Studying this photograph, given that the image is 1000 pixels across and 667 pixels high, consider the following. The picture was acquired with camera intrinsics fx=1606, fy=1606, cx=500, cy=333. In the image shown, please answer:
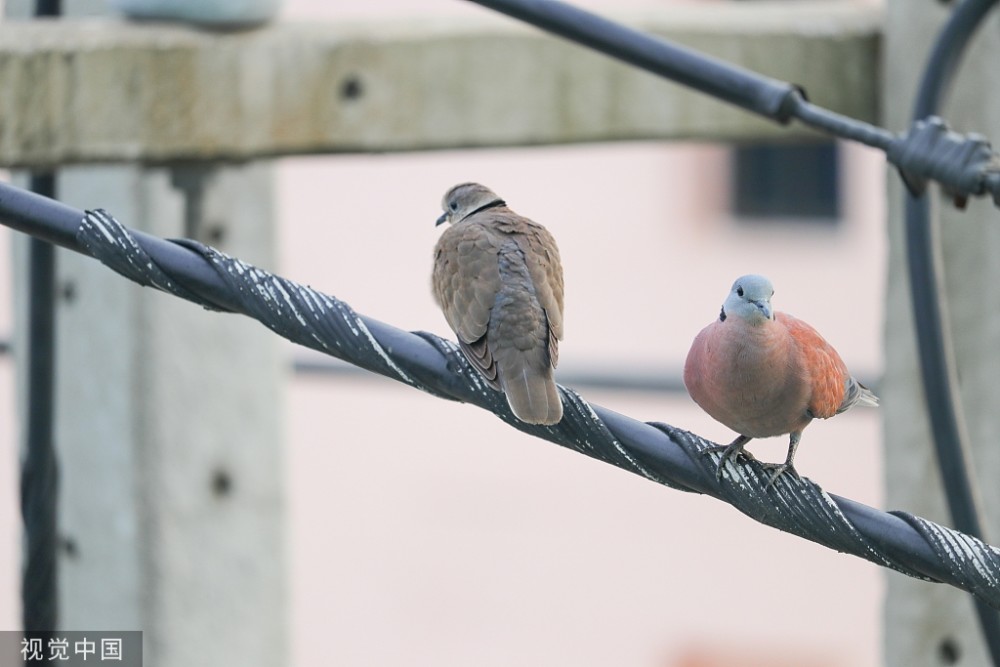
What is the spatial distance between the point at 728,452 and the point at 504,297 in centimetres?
45

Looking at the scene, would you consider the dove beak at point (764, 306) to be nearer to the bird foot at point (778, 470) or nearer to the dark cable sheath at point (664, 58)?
the bird foot at point (778, 470)

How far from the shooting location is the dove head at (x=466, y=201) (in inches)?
92.7

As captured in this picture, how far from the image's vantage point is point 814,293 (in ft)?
24.8

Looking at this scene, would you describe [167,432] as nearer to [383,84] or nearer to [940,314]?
[383,84]

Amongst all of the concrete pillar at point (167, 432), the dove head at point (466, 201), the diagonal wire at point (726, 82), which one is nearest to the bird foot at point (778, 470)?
the diagonal wire at point (726, 82)

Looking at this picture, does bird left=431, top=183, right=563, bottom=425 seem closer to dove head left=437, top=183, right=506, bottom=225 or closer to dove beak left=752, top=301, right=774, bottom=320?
dove head left=437, top=183, right=506, bottom=225

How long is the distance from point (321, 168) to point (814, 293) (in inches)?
93.9

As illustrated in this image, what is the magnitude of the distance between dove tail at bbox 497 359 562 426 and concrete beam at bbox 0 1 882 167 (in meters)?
1.13

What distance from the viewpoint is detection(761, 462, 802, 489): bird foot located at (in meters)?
1.59

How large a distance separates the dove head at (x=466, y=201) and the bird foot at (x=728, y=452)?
0.66 meters

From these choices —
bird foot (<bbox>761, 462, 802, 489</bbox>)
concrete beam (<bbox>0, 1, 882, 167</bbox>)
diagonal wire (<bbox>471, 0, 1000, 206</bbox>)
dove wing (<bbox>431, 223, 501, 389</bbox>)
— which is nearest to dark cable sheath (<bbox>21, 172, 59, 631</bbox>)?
concrete beam (<bbox>0, 1, 882, 167</bbox>)

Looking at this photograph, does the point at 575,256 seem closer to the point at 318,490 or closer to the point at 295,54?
the point at 318,490

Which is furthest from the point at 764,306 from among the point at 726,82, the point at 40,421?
the point at 40,421

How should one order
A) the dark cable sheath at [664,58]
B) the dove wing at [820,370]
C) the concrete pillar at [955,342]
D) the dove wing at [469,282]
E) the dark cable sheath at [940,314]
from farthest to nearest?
1. the concrete pillar at [955,342]
2. the dark cable sheath at [940,314]
3. the dark cable sheath at [664,58]
4. the dove wing at [469,282]
5. the dove wing at [820,370]
